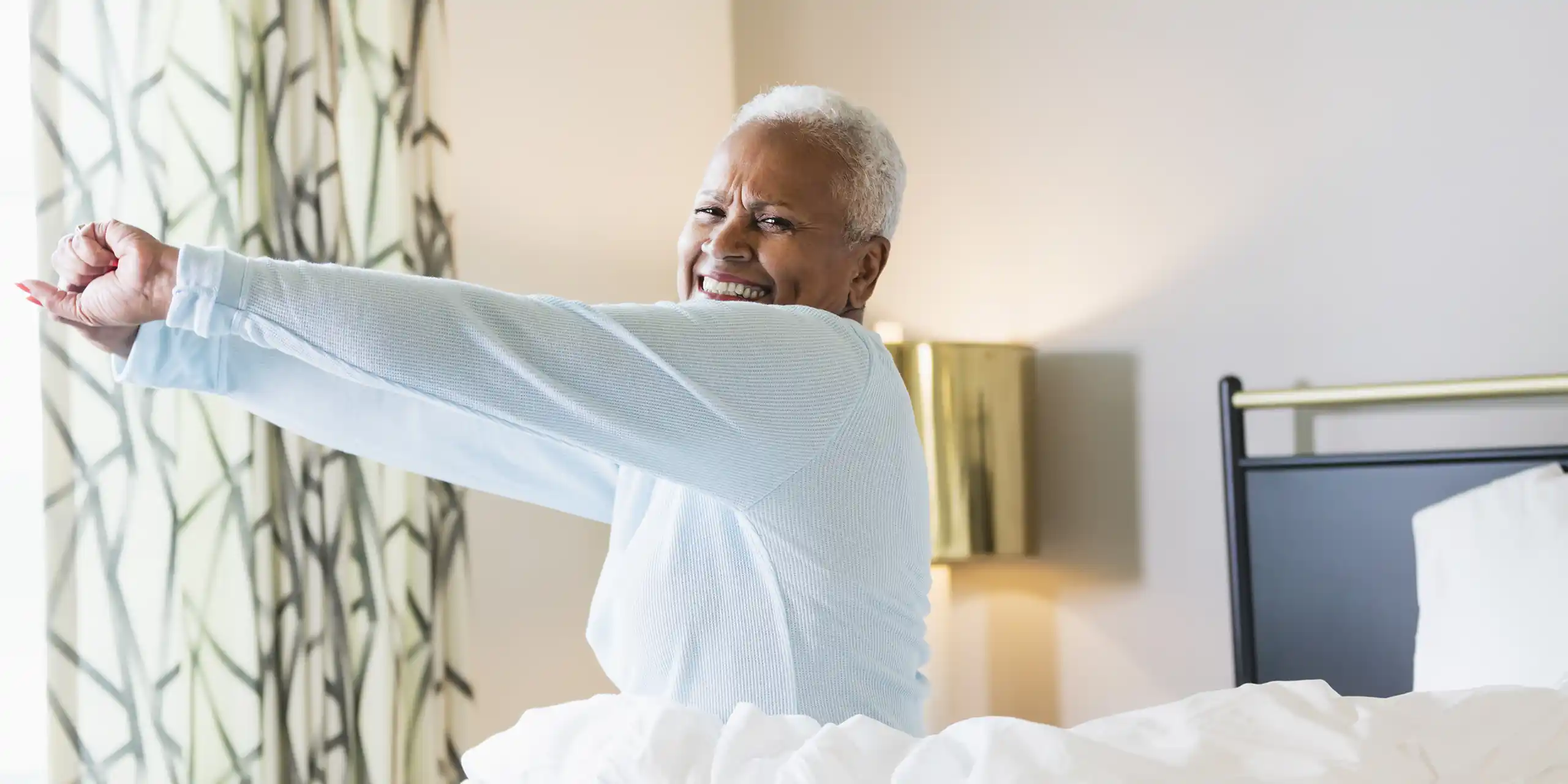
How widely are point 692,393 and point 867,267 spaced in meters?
0.50

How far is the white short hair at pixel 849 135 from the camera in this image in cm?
127

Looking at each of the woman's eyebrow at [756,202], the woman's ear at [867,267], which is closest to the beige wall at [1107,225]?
the woman's ear at [867,267]

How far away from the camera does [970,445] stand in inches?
103

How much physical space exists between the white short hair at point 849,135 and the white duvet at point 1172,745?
0.61m

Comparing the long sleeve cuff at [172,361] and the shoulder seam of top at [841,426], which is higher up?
the long sleeve cuff at [172,361]

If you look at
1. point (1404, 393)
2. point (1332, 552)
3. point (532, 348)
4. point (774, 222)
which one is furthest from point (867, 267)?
point (1332, 552)

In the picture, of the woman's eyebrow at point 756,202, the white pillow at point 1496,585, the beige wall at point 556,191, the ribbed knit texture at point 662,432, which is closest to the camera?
the ribbed knit texture at point 662,432

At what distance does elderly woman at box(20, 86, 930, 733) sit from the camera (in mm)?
791

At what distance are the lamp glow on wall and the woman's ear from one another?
49.0 inches

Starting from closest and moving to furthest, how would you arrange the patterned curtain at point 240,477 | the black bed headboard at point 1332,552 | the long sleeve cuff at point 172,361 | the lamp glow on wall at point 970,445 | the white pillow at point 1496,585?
the long sleeve cuff at point 172,361
the white pillow at point 1496,585
the patterned curtain at point 240,477
the black bed headboard at point 1332,552
the lamp glow on wall at point 970,445

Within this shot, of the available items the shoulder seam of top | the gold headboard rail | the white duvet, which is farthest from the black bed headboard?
the white duvet

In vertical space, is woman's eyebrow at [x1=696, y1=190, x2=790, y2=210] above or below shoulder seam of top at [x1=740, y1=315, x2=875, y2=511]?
above

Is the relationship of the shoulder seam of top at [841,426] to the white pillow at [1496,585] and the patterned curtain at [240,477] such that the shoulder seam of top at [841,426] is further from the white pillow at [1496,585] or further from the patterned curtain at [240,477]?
the patterned curtain at [240,477]

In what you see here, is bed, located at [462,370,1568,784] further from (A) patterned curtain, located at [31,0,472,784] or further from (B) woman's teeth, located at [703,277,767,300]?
(A) patterned curtain, located at [31,0,472,784]
